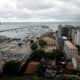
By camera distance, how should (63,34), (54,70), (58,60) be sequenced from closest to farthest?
(54,70) < (58,60) < (63,34)

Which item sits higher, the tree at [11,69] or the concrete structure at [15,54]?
the tree at [11,69]

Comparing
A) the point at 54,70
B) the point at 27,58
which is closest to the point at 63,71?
the point at 54,70

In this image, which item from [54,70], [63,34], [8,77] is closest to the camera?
[8,77]

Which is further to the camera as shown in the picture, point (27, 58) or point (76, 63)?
point (27, 58)

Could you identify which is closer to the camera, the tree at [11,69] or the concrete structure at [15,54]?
the tree at [11,69]

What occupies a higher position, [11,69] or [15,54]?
[11,69]

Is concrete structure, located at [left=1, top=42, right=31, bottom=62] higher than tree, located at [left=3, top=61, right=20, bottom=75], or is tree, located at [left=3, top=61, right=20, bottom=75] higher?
tree, located at [left=3, top=61, right=20, bottom=75]

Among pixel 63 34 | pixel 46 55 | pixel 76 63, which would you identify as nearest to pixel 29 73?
pixel 76 63

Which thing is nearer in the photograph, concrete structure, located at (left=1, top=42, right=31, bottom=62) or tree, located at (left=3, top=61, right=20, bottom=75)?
tree, located at (left=3, top=61, right=20, bottom=75)

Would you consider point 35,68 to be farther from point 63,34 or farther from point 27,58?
point 63,34

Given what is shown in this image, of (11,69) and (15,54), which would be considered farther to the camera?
(15,54)
